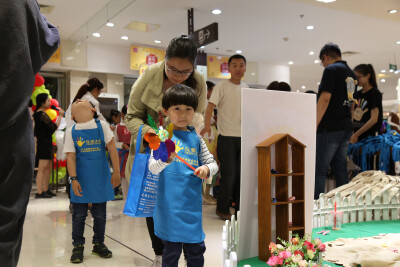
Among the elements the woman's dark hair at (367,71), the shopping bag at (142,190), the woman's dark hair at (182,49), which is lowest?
the shopping bag at (142,190)

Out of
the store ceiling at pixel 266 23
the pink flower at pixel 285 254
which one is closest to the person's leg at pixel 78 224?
the pink flower at pixel 285 254

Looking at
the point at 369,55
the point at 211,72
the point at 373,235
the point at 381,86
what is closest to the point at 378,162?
the point at 373,235

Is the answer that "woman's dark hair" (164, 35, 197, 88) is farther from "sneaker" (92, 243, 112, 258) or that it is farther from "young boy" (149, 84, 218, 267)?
"sneaker" (92, 243, 112, 258)

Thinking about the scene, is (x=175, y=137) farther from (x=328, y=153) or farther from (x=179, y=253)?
(x=328, y=153)

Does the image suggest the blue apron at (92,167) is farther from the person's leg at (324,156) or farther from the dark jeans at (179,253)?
the person's leg at (324,156)

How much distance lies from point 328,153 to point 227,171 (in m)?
0.98

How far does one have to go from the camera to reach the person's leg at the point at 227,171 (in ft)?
12.2

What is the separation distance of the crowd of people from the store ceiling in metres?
2.98

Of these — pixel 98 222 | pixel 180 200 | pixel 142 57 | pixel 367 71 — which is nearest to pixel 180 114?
pixel 180 200

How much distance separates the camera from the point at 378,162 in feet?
14.2

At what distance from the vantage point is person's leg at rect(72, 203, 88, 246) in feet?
8.68

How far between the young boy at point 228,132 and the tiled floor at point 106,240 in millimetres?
266

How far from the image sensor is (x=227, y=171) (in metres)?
3.73

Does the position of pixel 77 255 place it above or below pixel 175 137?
below
